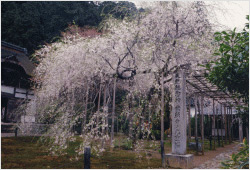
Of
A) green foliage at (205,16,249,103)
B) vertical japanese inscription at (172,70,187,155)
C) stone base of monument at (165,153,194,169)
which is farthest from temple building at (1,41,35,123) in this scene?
green foliage at (205,16,249,103)

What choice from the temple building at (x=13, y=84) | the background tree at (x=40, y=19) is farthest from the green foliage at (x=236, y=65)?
the background tree at (x=40, y=19)

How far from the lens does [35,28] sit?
58.4ft

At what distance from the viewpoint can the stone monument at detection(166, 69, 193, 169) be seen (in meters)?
5.57

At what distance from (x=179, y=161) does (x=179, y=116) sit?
1.13 metres

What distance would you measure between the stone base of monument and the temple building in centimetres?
1082

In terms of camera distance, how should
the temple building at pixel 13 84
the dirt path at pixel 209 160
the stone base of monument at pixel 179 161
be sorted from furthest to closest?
the temple building at pixel 13 84, the dirt path at pixel 209 160, the stone base of monument at pixel 179 161

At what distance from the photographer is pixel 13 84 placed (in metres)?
13.9

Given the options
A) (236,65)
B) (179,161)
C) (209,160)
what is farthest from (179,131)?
(236,65)

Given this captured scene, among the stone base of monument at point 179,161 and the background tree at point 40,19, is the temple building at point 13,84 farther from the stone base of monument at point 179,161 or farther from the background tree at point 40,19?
the stone base of monument at point 179,161

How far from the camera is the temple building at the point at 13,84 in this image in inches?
532

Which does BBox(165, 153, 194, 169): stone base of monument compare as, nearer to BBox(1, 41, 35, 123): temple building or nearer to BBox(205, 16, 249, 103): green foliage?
BBox(205, 16, 249, 103): green foliage

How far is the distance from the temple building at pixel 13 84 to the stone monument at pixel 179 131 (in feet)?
35.2

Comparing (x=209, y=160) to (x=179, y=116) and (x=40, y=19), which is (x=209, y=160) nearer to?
(x=179, y=116)

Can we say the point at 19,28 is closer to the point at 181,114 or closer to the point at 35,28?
the point at 35,28
